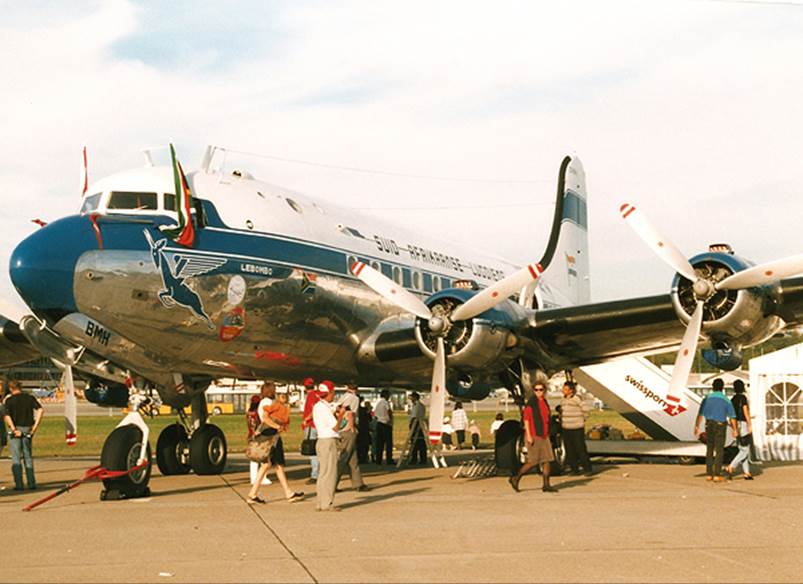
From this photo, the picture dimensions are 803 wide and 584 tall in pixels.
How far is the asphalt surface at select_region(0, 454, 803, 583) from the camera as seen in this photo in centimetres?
718

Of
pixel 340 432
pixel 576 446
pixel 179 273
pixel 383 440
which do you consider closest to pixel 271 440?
pixel 340 432

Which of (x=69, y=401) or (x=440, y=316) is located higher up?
(x=440, y=316)

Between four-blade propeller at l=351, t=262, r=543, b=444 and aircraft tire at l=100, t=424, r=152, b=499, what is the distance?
156 inches

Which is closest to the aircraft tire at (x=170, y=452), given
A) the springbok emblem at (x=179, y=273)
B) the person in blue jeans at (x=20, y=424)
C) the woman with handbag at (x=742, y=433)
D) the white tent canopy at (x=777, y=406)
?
the person in blue jeans at (x=20, y=424)

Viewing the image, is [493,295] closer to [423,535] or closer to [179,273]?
[179,273]

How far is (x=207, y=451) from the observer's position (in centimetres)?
1570

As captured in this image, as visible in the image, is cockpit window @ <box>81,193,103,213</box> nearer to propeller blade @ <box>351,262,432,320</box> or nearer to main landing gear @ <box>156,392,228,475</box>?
propeller blade @ <box>351,262,432,320</box>

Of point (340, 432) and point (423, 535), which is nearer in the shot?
point (423, 535)

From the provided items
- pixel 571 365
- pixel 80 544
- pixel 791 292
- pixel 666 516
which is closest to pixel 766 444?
pixel 571 365

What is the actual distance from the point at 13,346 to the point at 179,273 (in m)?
6.23

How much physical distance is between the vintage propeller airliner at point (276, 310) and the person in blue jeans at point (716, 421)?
2.73 feet

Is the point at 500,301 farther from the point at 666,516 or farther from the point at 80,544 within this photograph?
the point at 80,544

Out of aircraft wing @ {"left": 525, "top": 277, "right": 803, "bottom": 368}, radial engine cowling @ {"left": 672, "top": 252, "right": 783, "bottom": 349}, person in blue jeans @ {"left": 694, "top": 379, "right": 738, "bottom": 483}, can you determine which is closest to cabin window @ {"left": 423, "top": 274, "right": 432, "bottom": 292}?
aircraft wing @ {"left": 525, "top": 277, "right": 803, "bottom": 368}

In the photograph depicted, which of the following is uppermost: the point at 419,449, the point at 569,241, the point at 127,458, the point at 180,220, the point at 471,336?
the point at 569,241
